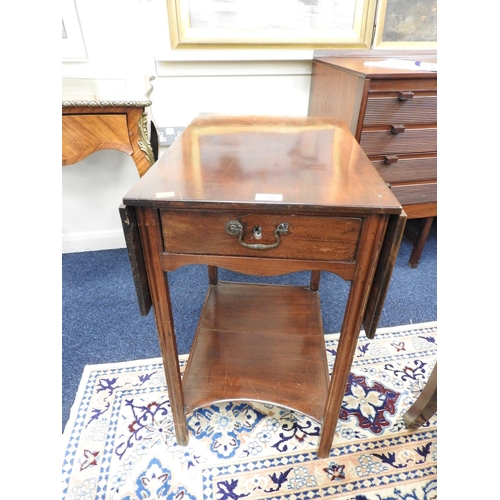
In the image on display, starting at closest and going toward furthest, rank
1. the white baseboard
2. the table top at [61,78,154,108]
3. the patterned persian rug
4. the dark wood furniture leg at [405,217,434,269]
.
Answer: the patterned persian rug < the table top at [61,78,154,108] < the dark wood furniture leg at [405,217,434,269] < the white baseboard

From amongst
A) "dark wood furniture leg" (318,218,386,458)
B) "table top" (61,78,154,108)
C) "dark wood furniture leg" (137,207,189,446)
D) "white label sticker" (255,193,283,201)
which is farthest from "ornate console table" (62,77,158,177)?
"dark wood furniture leg" (318,218,386,458)

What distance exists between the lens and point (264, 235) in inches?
25.6

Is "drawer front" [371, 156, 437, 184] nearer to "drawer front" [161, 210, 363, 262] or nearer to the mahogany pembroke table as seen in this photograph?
the mahogany pembroke table

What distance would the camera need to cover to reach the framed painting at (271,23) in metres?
1.37

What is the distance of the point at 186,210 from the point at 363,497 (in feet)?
2.92

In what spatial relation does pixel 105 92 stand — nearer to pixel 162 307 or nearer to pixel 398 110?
pixel 162 307

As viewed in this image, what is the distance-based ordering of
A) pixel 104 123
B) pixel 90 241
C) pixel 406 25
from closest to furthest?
pixel 104 123 → pixel 406 25 → pixel 90 241

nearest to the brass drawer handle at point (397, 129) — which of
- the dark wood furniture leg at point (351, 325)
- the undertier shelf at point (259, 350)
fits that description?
the undertier shelf at point (259, 350)

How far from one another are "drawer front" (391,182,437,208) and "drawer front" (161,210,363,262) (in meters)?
0.95

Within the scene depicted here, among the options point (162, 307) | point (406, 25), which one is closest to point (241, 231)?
point (162, 307)

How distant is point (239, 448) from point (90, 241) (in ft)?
4.53

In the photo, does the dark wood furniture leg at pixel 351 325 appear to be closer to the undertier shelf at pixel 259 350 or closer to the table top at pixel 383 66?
the undertier shelf at pixel 259 350

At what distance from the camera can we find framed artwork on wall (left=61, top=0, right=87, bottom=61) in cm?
130
